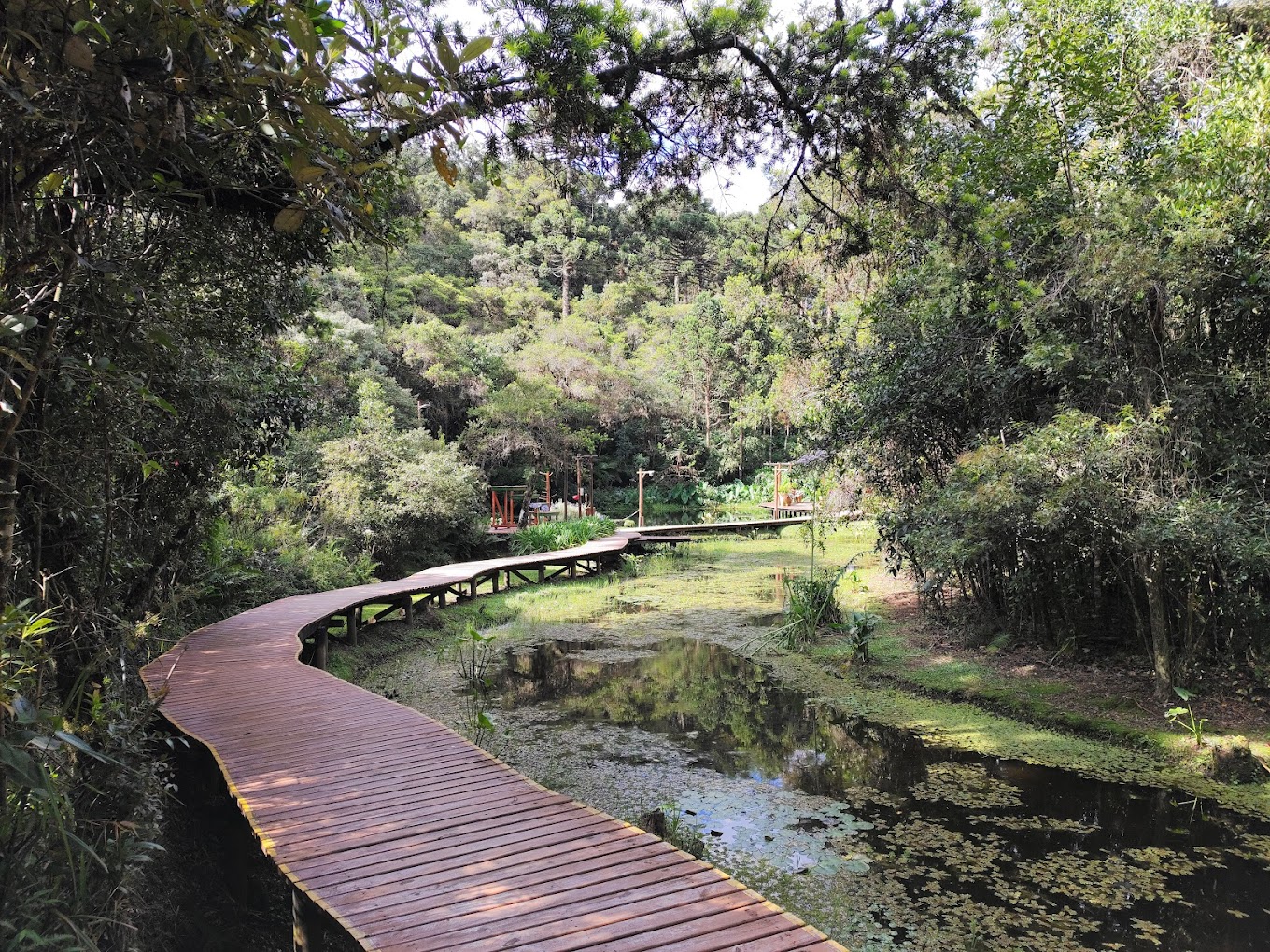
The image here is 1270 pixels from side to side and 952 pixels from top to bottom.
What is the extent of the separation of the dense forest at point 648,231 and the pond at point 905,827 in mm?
1505

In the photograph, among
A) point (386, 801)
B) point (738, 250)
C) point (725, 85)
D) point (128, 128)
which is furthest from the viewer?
point (738, 250)

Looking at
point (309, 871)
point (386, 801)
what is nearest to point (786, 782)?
point (386, 801)

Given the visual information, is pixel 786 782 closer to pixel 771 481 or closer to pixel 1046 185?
pixel 1046 185

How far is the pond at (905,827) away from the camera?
321 cm

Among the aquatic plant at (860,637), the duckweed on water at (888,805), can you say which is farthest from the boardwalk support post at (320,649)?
the aquatic plant at (860,637)

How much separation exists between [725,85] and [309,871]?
13.1ft

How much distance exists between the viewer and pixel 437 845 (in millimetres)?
2873

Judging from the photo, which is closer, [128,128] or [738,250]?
[128,128]

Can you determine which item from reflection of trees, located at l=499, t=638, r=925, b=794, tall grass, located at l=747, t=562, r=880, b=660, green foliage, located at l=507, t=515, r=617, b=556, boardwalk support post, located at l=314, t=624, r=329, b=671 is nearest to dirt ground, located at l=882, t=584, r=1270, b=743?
tall grass, located at l=747, t=562, r=880, b=660

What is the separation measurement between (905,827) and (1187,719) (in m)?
2.25

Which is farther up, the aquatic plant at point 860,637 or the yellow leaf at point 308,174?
the yellow leaf at point 308,174

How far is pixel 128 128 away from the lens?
141 centimetres

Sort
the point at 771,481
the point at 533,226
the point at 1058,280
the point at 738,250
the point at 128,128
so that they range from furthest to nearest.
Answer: the point at 533,226
the point at 738,250
the point at 771,481
the point at 1058,280
the point at 128,128

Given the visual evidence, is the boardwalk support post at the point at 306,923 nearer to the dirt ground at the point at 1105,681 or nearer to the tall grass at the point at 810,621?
the dirt ground at the point at 1105,681
